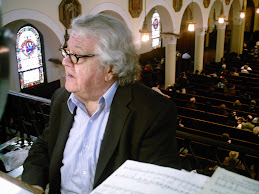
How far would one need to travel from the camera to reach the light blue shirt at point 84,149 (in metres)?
1.87

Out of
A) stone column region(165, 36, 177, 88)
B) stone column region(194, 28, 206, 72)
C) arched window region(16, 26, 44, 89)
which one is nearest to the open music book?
arched window region(16, 26, 44, 89)

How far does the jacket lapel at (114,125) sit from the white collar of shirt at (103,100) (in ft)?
0.10

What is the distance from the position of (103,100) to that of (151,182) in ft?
3.23

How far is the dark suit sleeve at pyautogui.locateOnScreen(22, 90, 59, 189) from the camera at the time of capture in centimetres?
199

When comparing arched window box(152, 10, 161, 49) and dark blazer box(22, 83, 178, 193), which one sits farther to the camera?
arched window box(152, 10, 161, 49)

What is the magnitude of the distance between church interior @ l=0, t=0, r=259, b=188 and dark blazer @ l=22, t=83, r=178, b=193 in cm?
54

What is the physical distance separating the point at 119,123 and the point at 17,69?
33.3 ft

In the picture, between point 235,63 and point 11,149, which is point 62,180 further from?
point 235,63

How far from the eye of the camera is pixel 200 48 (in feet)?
51.0

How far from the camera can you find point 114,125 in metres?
1.87

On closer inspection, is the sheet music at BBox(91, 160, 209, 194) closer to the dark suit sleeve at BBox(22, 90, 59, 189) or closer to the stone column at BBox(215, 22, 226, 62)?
the dark suit sleeve at BBox(22, 90, 59, 189)

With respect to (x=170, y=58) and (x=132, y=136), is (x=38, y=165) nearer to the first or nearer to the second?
(x=132, y=136)

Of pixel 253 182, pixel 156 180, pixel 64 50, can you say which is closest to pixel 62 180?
pixel 64 50

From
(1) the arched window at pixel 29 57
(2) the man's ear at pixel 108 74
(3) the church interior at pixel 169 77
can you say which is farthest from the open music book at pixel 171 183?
(1) the arched window at pixel 29 57
